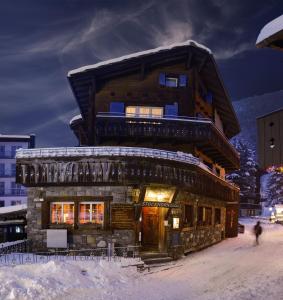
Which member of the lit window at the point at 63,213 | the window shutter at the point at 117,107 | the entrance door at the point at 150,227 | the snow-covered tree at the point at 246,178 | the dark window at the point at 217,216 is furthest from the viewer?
the snow-covered tree at the point at 246,178

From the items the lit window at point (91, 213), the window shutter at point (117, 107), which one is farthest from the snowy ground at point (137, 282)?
the window shutter at point (117, 107)

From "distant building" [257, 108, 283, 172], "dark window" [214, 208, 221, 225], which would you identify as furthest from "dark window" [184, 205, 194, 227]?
"distant building" [257, 108, 283, 172]

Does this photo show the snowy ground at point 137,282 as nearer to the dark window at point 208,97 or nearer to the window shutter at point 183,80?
the window shutter at point 183,80

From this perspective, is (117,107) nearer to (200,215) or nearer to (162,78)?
(162,78)

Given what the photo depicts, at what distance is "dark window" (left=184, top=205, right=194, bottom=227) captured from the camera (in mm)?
27859

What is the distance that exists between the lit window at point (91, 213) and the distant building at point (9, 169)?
44.1 metres

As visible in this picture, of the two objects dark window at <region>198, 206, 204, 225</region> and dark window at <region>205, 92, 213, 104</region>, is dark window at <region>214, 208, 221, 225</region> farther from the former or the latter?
dark window at <region>205, 92, 213, 104</region>

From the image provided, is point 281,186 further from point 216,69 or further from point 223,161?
point 216,69

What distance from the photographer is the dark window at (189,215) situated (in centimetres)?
2786

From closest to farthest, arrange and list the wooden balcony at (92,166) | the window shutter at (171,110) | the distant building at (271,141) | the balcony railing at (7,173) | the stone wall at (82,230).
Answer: the distant building at (271,141) → the wooden balcony at (92,166) → the stone wall at (82,230) → the window shutter at (171,110) → the balcony railing at (7,173)

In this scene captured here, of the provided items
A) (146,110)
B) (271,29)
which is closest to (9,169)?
(146,110)

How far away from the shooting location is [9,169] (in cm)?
6581

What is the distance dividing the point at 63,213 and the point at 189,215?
9021 mm

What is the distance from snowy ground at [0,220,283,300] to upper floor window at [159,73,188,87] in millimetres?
13920
